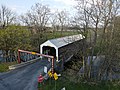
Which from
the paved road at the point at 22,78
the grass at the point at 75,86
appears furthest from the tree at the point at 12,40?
the grass at the point at 75,86

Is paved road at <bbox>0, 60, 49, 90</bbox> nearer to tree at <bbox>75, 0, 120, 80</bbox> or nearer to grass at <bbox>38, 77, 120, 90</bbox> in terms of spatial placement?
grass at <bbox>38, 77, 120, 90</bbox>

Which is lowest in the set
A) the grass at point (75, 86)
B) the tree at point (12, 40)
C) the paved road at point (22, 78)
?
the grass at point (75, 86)

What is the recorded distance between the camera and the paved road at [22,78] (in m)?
15.2

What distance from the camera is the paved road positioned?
15.2m

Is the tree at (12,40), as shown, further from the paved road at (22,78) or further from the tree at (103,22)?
the tree at (103,22)

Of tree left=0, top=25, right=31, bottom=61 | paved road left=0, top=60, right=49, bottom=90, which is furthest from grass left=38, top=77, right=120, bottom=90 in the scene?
tree left=0, top=25, right=31, bottom=61

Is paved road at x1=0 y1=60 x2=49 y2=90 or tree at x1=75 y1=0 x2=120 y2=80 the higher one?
tree at x1=75 y1=0 x2=120 y2=80

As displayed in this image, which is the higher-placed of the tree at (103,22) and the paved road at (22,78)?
the tree at (103,22)

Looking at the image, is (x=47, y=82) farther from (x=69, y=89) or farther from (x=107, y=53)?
(x=107, y=53)

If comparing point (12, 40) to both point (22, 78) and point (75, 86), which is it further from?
point (75, 86)

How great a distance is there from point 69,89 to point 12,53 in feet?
48.0

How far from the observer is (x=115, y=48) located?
15.6 m

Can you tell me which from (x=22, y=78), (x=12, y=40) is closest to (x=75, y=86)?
(x=22, y=78)

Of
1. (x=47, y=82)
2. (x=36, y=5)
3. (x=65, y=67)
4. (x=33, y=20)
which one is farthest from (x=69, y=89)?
(x=36, y=5)
